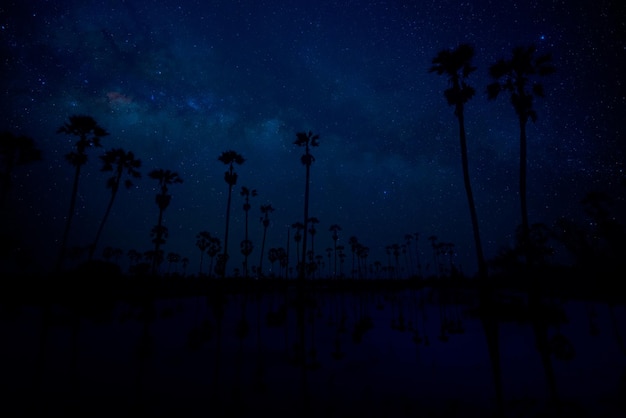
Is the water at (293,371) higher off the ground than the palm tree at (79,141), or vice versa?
the palm tree at (79,141)

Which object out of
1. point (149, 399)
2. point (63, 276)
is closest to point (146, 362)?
point (149, 399)

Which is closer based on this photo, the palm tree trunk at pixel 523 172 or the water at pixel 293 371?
the palm tree trunk at pixel 523 172

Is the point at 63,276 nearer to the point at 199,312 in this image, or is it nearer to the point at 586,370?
the point at 199,312

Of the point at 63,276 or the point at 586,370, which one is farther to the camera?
the point at 586,370

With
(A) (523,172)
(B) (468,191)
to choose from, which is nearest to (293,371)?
(B) (468,191)

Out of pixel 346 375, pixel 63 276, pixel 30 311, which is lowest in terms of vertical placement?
pixel 346 375

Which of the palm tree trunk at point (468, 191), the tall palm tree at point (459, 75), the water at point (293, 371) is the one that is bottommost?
the water at point (293, 371)

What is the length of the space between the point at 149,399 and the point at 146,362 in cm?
900

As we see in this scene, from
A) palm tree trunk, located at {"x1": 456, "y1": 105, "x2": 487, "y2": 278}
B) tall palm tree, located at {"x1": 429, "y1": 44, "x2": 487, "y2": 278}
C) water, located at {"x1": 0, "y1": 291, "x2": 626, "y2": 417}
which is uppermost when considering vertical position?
tall palm tree, located at {"x1": 429, "y1": 44, "x2": 487, "y2": 278}

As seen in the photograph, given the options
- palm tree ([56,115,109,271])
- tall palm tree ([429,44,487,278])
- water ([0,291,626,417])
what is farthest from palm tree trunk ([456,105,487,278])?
palm tree ([56,115,109,271])

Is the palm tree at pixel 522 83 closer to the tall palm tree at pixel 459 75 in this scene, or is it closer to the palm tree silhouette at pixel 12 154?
the tall palm tree at pixel 459 75

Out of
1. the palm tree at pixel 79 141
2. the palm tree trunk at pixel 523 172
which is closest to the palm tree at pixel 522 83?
the palm tree trunk at pixel 523 172

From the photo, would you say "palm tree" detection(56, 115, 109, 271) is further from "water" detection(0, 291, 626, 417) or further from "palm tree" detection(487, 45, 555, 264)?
"palm tree" detection(487, 45, 555, 264)

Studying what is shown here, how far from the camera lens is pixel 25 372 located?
25.6 m
